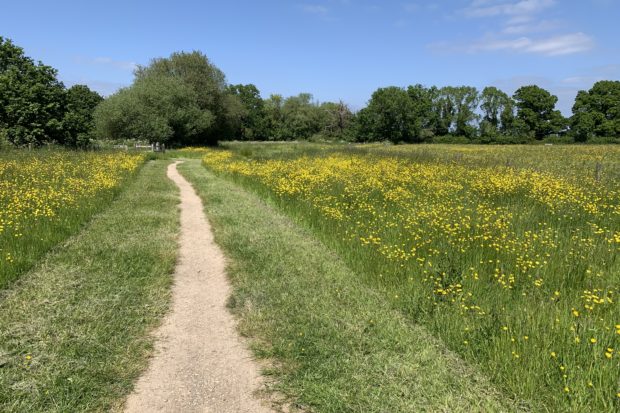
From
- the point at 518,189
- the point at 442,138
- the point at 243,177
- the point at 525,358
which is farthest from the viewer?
the point at 442,138

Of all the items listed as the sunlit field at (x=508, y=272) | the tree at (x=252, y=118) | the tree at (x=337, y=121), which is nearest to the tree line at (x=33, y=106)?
the sunlit field at (x=508, y=272)

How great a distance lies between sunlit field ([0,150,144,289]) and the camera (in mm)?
7098

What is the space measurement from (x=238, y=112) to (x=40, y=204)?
189 feet

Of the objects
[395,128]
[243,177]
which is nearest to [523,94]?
[395,128]

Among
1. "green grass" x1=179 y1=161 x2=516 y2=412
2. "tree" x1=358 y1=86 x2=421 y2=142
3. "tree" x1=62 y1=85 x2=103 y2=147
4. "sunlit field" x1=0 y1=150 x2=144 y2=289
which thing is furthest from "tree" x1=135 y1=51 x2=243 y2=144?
"green grass" x1=179 y1=161 x2=516 y2=412

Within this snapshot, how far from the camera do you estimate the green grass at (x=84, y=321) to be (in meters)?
3.68

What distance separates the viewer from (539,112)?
9656 centimetres

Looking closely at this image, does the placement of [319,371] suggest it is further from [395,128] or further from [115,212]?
[395,128]

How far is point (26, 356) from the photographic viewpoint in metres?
4.07

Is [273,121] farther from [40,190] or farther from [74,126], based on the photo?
[40,190]

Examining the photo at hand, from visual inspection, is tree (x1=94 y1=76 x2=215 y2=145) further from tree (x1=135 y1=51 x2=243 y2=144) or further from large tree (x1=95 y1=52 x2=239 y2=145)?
tree (x1=135 y1=51 x2=243 y2=144)

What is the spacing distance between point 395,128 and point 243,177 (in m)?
82.6

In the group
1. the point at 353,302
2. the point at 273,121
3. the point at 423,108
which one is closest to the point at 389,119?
the point at 423,108

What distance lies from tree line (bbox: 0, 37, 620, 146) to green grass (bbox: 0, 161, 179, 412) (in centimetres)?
2657
